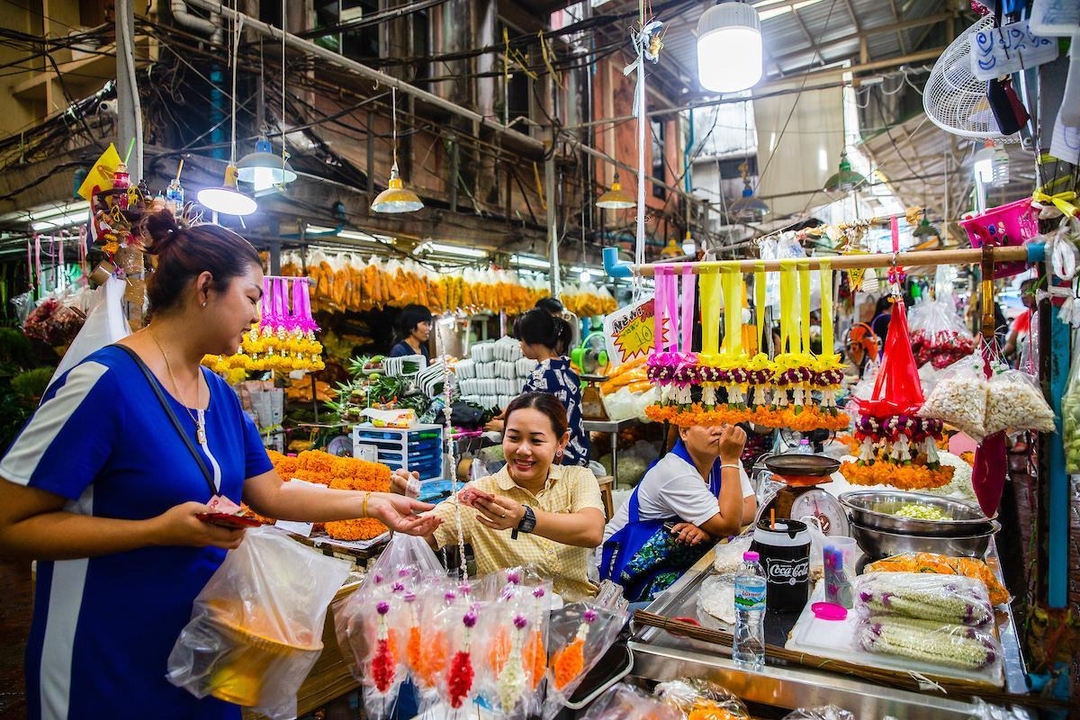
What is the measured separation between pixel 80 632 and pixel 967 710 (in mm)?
1937

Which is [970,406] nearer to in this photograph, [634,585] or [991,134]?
[991,134]

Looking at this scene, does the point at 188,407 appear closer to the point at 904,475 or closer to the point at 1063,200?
the point at 904,475

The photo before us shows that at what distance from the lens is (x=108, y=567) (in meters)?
1.43

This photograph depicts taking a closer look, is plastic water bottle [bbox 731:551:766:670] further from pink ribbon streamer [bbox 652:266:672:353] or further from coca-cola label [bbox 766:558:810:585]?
pink ribbon streamer [bbox 652:266:672:353]

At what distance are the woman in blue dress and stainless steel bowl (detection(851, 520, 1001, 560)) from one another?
6.57ft

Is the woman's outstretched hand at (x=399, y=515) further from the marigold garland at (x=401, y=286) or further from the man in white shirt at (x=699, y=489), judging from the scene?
the marigold garland at (x=401, y=286)

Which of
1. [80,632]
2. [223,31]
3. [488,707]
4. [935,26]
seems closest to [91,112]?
[223,31]

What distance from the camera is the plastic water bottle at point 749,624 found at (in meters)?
1.65

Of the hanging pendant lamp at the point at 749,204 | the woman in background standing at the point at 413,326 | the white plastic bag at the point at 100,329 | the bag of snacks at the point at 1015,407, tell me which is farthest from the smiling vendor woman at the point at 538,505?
the hanging pendant lamp at the point at 749,204

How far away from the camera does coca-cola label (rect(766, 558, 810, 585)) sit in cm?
196

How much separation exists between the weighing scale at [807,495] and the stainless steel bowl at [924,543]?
20 cm

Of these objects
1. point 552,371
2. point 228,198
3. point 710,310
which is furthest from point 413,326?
point 710,310

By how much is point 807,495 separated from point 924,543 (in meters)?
0.44

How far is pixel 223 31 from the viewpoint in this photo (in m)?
6.12
